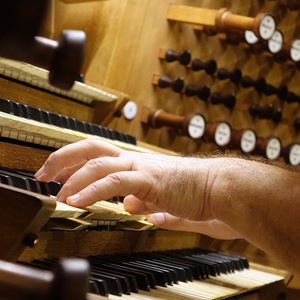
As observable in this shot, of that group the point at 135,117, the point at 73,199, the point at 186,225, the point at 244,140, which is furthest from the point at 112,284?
the point at 244,140

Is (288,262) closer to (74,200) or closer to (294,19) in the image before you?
(74,200)

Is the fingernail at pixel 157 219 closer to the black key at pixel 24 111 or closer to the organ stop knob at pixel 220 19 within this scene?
the black key at pixel 24 111

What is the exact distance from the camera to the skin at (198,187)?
3.62 feet

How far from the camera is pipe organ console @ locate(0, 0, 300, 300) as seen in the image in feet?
1.78

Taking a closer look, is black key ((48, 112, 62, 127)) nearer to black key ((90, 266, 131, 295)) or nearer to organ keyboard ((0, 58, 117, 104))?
organ keyboard ((0, 58, 117, 104))

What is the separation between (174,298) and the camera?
3.94 feet

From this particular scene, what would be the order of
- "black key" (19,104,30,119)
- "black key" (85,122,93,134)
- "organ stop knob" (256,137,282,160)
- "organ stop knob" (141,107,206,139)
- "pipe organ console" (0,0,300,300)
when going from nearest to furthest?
"pipe organ console" (0,0,300,300) < "black key" (19,104,30,119) < "black key" (85,122,93,134) < "organ stop knob" (141,107,206,139) < "organ stop knob" (256,137,282,160)

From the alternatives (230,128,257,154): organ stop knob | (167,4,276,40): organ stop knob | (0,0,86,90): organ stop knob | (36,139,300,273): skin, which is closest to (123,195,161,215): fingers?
(36,139,300,273): skin

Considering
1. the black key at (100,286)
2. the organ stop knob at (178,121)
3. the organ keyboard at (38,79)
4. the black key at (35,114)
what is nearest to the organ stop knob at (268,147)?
the organ stop knob at (178,121)

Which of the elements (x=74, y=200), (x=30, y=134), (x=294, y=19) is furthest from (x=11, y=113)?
(x=294, y=19)

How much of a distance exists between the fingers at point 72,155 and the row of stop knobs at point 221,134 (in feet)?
3.95

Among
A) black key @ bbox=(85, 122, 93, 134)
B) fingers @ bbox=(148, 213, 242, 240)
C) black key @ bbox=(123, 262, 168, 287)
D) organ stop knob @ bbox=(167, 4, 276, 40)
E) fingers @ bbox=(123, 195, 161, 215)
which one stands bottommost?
black key @ bbox=(123, 262, 168, 287)

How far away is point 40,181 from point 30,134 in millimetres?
196

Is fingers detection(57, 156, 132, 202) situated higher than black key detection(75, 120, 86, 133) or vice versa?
black key detection(75, 120, 86, 133)
